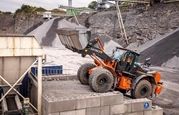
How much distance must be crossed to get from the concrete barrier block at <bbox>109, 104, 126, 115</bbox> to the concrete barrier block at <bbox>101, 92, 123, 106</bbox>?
147 mm

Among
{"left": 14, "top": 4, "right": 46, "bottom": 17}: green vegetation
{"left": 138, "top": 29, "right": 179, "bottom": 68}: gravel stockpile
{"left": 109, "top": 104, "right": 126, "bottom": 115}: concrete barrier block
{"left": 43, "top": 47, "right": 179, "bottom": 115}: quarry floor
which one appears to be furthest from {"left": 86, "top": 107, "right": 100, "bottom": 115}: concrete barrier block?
{"left": 14, "top": 4, "right": 46, "bottom": 17}: green vegetation

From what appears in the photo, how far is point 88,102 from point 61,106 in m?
1.01

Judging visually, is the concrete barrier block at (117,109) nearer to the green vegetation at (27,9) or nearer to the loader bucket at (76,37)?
the loader bucket at (76,37)

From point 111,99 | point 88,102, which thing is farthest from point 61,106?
point 111,99

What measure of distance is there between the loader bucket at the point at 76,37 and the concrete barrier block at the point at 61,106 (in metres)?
2.48

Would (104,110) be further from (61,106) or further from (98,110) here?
(61,106)

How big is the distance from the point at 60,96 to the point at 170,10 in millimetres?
27209

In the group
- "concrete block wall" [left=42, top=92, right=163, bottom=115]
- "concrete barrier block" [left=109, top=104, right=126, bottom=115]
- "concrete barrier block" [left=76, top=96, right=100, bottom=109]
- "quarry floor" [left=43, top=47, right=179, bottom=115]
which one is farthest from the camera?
"quarry floor" [left=43, top=47, right=179, bottom=115]

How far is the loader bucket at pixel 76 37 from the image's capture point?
9070 millimetres

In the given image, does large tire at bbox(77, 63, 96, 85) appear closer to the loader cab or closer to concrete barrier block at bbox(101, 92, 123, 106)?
the loader cab

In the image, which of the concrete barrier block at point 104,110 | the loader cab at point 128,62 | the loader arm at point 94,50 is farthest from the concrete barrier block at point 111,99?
the loader arm at point 94,50

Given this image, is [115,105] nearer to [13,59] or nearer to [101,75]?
[101,75]

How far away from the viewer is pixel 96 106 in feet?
27.5

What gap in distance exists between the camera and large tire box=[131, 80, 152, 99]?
33.5 feet
